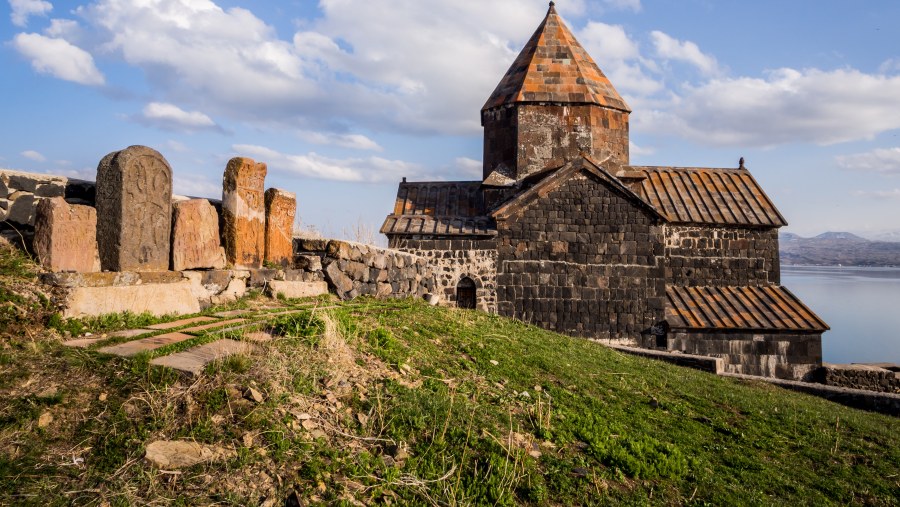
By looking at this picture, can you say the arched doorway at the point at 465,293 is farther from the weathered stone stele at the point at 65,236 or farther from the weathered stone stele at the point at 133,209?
the weathered stone stele at the point at 65,236

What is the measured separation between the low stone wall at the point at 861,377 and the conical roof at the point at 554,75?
7.52m

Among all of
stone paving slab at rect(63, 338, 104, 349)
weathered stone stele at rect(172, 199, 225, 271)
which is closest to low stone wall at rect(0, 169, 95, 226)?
weathered stone stele at rect(172, 199, 225, 271)

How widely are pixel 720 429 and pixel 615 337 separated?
714 cm

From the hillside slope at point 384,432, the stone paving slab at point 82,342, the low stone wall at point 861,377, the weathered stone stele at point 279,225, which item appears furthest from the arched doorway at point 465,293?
the stone paving slab at point 82,342

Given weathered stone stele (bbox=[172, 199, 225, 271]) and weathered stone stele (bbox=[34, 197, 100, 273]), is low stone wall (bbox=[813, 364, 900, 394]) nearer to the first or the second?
weathered stone stele (bbox=[172, 199, 225, 271])

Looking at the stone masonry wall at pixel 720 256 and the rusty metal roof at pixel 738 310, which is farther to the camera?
the stone masonry wall at pixel 720 256

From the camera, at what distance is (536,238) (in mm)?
12719

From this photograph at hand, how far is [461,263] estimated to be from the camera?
510 inches

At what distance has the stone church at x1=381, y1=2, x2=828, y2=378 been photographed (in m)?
12.6

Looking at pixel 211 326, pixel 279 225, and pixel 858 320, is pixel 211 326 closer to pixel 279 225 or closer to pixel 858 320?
pixel 279 225

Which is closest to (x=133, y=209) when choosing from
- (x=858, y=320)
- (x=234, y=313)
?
(x=234, y=313)

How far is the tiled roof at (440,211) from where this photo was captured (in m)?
13.2

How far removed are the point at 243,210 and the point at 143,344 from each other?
2372 mm

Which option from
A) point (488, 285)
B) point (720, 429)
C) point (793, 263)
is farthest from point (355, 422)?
point (793, 263)
